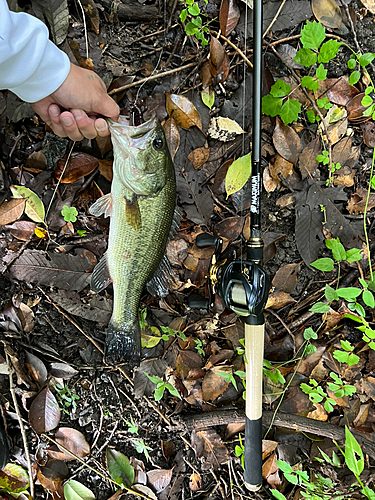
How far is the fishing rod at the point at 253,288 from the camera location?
4.18 ft

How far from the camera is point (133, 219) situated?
4.67ft

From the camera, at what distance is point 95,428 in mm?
1809

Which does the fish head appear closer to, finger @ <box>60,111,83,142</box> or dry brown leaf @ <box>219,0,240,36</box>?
finger @ <box>60,111,83,142</box>

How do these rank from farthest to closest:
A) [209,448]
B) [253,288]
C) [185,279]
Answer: [209,448], [185,279], [253,288]

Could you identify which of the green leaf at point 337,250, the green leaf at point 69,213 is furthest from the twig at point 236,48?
the green leaf at point 69,213

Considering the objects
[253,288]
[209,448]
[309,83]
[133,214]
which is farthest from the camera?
[209,448]

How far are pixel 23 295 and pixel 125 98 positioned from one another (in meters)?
1.10

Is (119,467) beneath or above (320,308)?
beneath

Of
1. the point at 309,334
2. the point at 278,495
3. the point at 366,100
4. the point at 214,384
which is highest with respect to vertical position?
the point at 366,100

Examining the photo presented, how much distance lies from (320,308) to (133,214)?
42.8 inches

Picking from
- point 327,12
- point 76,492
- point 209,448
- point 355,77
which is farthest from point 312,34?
point 76,492

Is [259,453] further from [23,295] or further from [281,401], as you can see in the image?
[23,295]

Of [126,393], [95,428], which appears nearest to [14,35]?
[126,393]

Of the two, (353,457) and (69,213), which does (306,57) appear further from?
(353,457)
